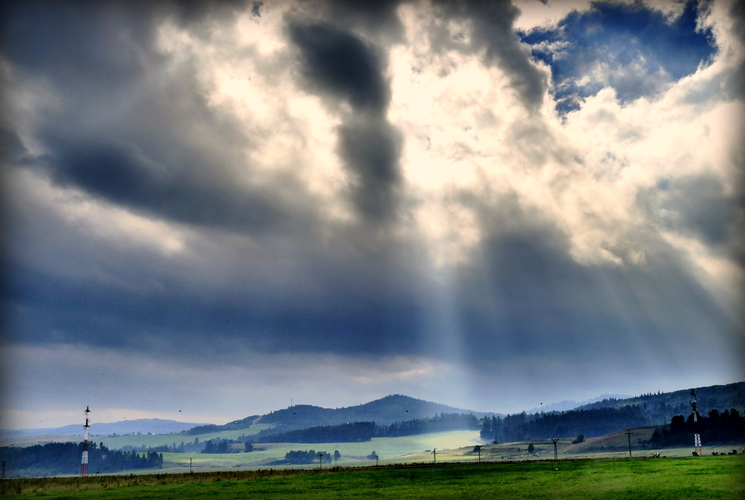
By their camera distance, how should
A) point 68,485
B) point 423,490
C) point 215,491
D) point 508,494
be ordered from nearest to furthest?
1. point 508,494
2. point 423,490
3. point 215,491
4. point 68,485

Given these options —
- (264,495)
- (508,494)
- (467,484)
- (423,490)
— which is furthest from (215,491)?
(508,494)

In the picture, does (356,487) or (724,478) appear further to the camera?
(356,487)

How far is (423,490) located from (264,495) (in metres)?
20.5

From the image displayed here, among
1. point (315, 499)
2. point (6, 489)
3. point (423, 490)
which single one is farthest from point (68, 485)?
point (423, 490)

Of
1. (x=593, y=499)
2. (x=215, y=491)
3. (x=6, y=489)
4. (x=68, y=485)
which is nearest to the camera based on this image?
(x=593, y=499)

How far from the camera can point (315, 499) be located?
210 ft

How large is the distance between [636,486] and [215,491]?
180ft

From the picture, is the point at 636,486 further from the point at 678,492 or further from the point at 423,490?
the point at 423,490

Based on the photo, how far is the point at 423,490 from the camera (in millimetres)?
71688

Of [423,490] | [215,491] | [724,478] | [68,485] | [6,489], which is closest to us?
[724,478]

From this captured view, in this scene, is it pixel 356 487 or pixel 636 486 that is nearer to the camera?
pixel 636 486

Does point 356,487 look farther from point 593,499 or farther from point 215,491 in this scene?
point 593,499

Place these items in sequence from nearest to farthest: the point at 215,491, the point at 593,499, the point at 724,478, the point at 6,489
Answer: the point at 593,499, the point at 724,478, the point at 215,491, the point at 6,489

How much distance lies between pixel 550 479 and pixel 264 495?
40.4 metres
